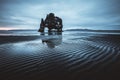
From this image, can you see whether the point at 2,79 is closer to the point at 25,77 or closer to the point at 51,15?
the point at 25,77

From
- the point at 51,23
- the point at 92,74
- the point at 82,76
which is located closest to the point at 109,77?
the point at 92,74

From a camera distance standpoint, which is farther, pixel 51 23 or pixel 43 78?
pixel 51 23

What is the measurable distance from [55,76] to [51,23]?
4087 centimetres

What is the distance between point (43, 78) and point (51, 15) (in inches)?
1635

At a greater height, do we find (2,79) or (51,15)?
(51,15)

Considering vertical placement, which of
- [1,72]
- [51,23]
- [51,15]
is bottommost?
[1,72]

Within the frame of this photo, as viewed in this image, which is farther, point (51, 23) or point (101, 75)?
point (51, 23)

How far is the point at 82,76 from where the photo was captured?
289 centimetres

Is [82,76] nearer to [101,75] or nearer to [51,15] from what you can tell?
[101,75]

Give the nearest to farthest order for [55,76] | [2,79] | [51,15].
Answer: [2,79] → [55,76] → [51,15]

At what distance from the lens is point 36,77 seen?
9.31 ft

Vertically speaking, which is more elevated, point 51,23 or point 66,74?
point 51,23

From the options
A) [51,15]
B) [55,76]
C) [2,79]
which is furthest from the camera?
[51,15]

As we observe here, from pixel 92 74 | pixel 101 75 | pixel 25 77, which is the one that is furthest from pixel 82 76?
pixel 25 77
